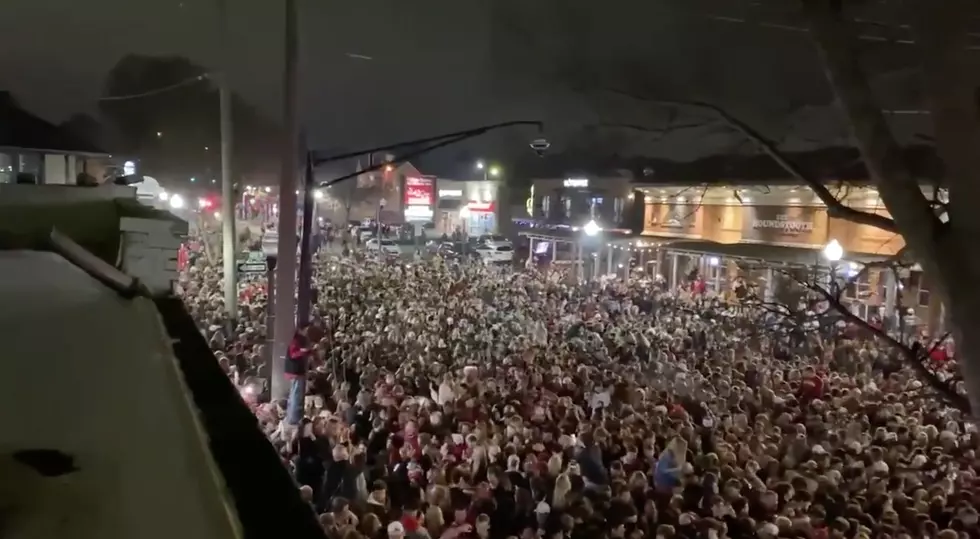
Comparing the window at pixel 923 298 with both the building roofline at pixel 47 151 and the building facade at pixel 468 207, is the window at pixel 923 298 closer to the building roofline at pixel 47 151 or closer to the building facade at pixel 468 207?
the building roofline at pixel 47 151

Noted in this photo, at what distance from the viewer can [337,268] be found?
2623 centimetres

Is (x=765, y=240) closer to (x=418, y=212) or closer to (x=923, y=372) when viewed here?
(x=923, y=372)

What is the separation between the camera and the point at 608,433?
8.66 meters

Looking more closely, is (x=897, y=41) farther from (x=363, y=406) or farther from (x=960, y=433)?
(x=363, y=406)

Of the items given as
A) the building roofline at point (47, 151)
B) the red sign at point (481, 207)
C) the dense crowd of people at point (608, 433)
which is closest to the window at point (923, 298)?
the dense crowd of people at point (608, 433)

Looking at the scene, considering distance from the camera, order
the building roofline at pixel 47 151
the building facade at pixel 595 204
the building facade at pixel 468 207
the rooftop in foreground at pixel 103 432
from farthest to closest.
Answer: the building facade at pixel 468 207 → the building facade at pixel 595 204 → the building roofline at pixel 47 151 → the rooftop in foreground at pixel 103 432

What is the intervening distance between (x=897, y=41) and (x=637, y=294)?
58.4 feet

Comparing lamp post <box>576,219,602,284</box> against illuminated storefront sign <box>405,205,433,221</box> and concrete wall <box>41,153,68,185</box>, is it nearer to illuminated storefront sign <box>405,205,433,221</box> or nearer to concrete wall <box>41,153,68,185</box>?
illuminated storefront sign <box>405,205,433,221</box>

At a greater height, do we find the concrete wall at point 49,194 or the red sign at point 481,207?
the red sign at point 481,207

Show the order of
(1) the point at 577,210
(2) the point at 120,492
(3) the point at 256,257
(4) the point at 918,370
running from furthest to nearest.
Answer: (1) the point at 577,210
(3) the point at 256,257
(4) the point at 918,370
(2) the point at 120,492

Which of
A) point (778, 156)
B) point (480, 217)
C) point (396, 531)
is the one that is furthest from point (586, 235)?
point (778, 156)

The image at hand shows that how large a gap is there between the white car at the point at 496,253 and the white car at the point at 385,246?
493 cm

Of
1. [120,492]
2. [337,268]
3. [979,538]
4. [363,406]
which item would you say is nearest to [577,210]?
[337,268]

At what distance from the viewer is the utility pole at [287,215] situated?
10477 millimetres
